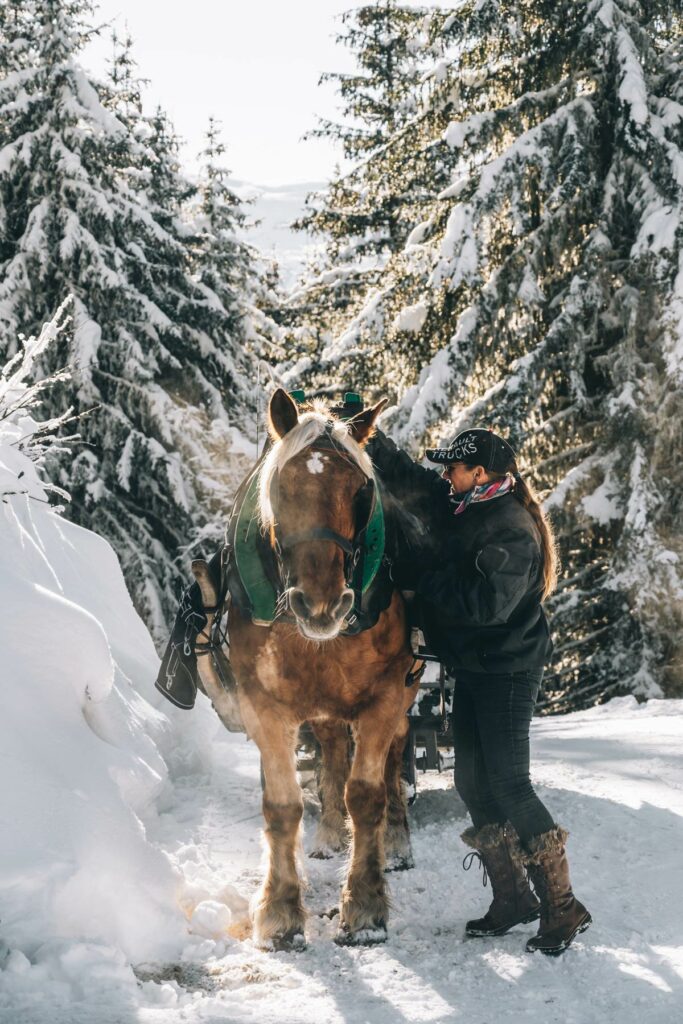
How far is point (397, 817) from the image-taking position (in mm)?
5062

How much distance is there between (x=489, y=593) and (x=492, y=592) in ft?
0.04

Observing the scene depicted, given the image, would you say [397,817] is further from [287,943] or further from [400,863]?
[287,943]

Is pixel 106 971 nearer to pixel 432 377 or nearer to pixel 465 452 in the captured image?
pixel 465 452

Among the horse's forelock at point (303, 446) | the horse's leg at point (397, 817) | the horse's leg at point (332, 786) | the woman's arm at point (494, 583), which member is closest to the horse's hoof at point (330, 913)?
the horse's leg at point (397, 817)

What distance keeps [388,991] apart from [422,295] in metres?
9.65

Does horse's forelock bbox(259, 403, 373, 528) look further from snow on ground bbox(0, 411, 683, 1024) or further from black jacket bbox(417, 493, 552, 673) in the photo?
snow on ground bbox(0, 411, 683, 1024)

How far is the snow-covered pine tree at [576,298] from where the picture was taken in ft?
35.3

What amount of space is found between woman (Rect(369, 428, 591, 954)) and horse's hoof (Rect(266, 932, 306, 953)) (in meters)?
0.71

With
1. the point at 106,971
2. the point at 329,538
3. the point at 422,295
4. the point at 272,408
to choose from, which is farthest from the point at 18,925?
the point at 422,295

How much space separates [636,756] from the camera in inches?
261

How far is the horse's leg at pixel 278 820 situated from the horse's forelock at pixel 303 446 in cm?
90

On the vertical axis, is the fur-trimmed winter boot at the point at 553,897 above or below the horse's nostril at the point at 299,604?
below

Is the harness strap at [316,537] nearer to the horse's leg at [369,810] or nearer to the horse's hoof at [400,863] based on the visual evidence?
the horse's leg at [369,810]

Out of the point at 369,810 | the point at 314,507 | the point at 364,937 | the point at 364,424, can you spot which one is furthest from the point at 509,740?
the point at 364,424
